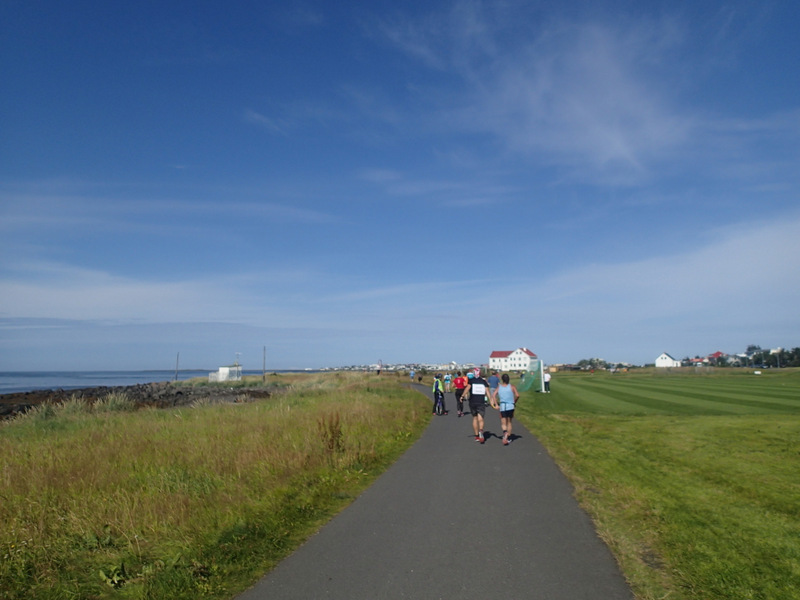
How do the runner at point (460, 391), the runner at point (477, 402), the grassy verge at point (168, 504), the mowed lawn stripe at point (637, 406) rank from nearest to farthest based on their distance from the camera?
the grassy verge at point (168, 504), the runner at point (477, 402), the runner at point (460, 391), the mowed lawn stripe at point (637, 406)

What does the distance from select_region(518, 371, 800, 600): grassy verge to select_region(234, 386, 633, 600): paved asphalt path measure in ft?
1.48

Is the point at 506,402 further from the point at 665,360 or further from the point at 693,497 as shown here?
the point at 665,360

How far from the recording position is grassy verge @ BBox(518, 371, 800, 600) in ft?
17.2

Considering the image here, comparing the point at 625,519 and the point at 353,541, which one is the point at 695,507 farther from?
the point at 353,541

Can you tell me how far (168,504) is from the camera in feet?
23.9

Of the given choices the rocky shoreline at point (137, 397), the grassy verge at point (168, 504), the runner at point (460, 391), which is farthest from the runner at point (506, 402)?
the rocky shoreline at point (137, 397)

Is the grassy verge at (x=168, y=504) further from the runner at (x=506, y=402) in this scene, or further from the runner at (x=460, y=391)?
the runner at (x=460, y=391)

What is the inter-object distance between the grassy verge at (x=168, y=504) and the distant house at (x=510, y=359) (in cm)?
15433

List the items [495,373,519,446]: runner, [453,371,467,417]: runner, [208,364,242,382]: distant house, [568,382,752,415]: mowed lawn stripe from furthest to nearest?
[208,364,242,382]: distant house → [453,371,467,417]: runner → [568,382,752,415]: mowed lawn stripe → [495,373,519,446]: runner

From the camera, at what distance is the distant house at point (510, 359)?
16500 centimetres

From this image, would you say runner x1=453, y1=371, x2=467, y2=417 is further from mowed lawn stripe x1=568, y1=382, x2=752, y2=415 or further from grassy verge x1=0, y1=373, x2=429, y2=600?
grassy verge x1=0, y1=373, x2=429, y2=600

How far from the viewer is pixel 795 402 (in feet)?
89.0

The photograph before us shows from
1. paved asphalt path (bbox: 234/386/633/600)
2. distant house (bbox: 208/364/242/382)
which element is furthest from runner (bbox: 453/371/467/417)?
distant house (bbox: 208/364/242/382)

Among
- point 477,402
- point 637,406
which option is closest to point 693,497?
point 477,402
